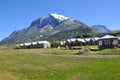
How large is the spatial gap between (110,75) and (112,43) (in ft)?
267

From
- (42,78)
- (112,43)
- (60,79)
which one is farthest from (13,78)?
(112,43)

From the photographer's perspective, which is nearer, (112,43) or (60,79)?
(60,79)

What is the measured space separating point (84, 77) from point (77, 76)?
0.98 meters

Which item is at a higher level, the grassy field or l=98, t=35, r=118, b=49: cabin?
l=98, t=35, r=118, b=49: cabin

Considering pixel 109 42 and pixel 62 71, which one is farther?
pixel 109 42

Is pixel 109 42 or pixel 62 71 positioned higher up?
pixel 109 42

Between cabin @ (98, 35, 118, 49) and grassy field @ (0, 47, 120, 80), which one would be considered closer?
grassy field @ (0, 47, 120, 80)

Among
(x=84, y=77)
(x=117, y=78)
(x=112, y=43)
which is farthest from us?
(x=112, y=43)

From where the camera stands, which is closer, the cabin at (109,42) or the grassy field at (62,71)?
the grassy field at (62,71)

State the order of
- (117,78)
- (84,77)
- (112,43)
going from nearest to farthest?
1. (117,78)
2. (84,77)
3. (112,43)

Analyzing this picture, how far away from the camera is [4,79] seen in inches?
976

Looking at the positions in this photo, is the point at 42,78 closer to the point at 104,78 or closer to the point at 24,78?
the point at 24,78

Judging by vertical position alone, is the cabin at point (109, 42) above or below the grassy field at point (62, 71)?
above

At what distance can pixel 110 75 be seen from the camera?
25828mm
